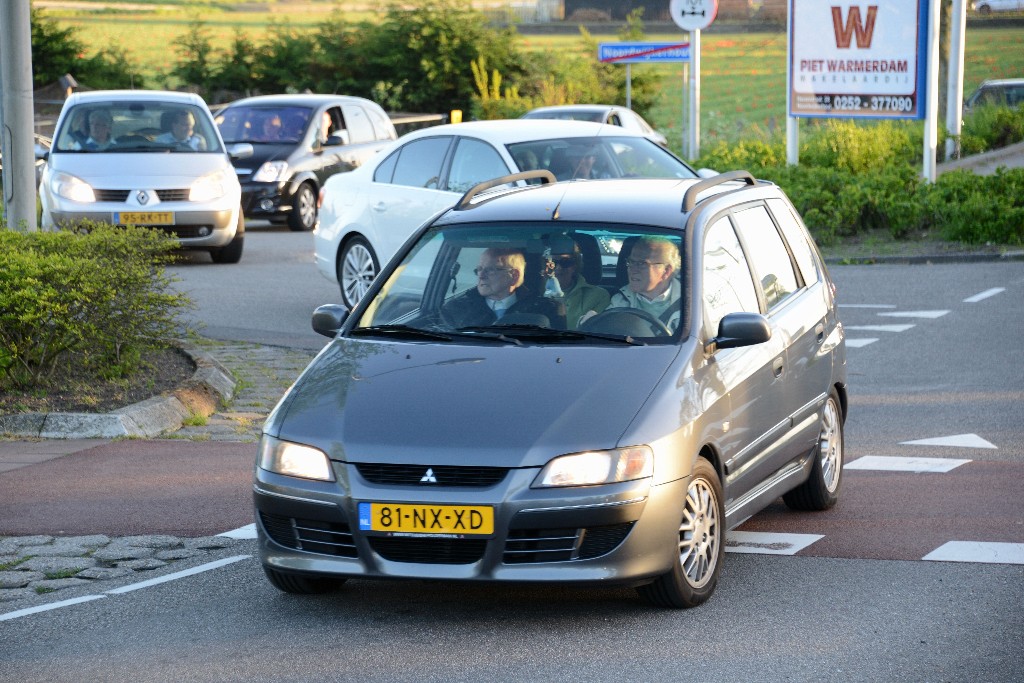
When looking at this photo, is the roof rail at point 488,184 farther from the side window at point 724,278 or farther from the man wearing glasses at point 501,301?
the side window at point 724,278

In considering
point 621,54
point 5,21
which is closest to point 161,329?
point 5,21

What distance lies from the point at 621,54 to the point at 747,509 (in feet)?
84.6

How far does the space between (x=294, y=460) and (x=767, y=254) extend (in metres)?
2.67

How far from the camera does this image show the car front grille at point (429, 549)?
19.2 feet

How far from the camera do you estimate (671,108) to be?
5569cm

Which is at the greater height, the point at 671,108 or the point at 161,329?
the point at 161,329

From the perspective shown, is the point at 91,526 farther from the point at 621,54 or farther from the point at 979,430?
the point at 621,54

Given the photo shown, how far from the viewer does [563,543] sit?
588 cm

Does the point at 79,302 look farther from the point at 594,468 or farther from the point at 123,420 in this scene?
the point at 594,468

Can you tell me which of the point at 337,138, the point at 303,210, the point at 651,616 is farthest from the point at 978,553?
the point at 303,210

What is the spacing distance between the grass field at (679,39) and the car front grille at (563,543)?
35962 millimetres

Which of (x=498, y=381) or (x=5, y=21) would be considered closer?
(x=498, y=381)

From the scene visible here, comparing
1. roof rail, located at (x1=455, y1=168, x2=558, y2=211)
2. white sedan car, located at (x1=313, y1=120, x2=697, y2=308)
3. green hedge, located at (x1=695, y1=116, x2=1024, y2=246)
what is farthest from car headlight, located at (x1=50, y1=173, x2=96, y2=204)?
roof rail, located at (x1=455, y1=168, x2=558, y2=211)

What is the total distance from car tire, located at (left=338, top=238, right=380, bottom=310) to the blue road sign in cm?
1722
